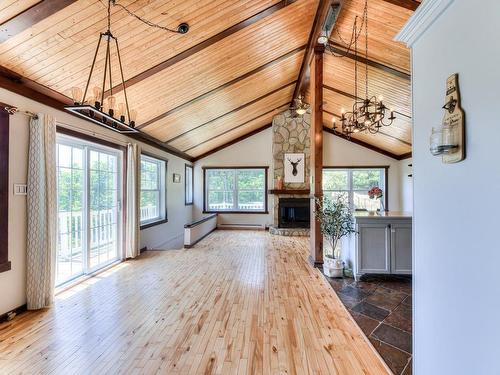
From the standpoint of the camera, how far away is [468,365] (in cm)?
111

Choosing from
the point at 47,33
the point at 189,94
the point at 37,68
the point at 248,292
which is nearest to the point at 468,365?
the point at 248,292

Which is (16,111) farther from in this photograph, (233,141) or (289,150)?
(289,150)

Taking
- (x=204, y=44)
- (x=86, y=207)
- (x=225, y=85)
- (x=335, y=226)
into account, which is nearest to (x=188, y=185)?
(x=225, y=85)

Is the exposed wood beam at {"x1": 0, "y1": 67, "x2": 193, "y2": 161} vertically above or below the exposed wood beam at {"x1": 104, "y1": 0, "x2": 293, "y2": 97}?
below

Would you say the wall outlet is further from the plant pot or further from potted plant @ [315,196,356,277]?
the plant pot

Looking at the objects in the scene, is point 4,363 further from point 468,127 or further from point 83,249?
point 468,127

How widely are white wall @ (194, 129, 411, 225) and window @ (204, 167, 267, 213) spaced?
21 centimetres

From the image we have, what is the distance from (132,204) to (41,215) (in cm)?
194

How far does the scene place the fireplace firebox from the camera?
321 inches

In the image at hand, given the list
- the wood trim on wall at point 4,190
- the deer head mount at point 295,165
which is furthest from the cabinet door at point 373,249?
the deer head mount at point 295,165

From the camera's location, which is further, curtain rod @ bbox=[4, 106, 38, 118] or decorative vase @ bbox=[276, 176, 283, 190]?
decorative vase @ bbox=[276, 176, 283, 190]

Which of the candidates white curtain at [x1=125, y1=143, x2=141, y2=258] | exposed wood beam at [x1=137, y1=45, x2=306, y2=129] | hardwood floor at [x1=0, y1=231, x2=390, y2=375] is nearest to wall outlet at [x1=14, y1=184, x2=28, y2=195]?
hardwood floor at [x1=0, y1=231, x2=390, y2=375]

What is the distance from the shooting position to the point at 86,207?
390 centimetres

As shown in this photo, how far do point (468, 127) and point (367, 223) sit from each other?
9.08 ft
